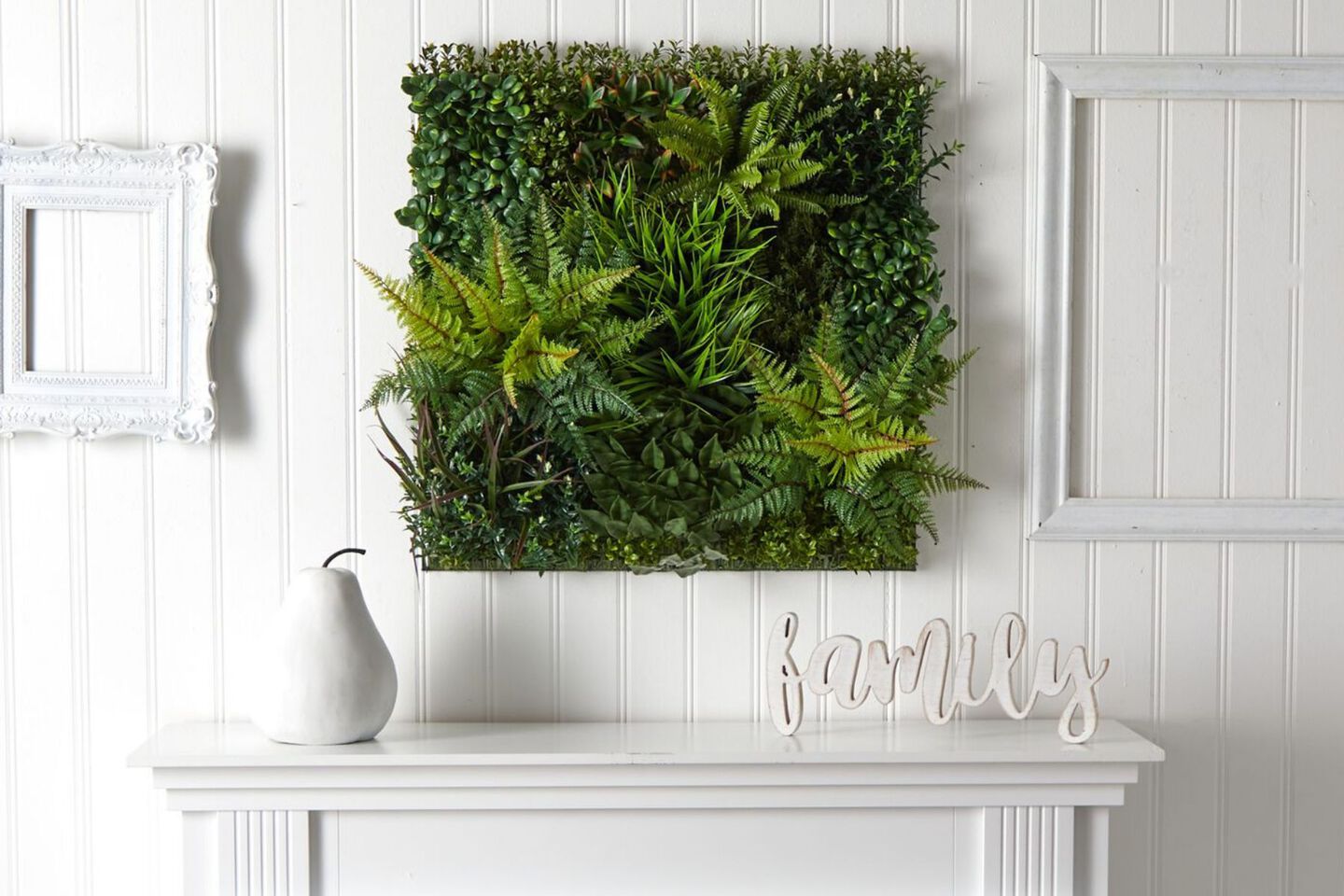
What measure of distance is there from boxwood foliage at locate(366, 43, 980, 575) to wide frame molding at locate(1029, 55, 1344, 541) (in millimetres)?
163

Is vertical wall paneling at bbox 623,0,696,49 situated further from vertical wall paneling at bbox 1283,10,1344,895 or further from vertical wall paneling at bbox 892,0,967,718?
vertical wall paneling at bbox 1283,10,1344,895

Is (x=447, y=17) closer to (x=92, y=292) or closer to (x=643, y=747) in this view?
(x=92, y=292)

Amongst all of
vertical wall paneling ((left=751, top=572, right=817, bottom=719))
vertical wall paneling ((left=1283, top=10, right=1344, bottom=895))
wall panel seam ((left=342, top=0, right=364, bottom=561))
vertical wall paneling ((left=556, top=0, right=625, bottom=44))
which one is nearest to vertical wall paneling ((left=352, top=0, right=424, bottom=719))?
wall panel seam ((left=342, top=0, right=364, bottom=561))

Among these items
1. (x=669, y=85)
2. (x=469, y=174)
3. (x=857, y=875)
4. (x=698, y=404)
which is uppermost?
(x=669, y=85)

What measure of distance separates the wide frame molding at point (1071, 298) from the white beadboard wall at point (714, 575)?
0.02 meters

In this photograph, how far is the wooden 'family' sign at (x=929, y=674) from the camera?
1368 millimetres

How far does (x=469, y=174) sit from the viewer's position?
145cm

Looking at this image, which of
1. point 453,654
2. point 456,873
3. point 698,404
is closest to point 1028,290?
point 698,404

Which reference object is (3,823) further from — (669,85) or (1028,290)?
(1028,290)

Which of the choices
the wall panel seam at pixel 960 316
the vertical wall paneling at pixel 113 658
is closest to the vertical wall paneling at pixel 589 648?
the wall panel seam at pixel 960 316

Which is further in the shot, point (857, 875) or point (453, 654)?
point (453, 654)

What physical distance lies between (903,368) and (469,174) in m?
0.63

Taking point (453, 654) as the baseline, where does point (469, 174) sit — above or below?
above

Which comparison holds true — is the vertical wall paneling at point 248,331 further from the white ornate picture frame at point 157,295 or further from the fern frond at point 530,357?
the fern frond at point 530,357
